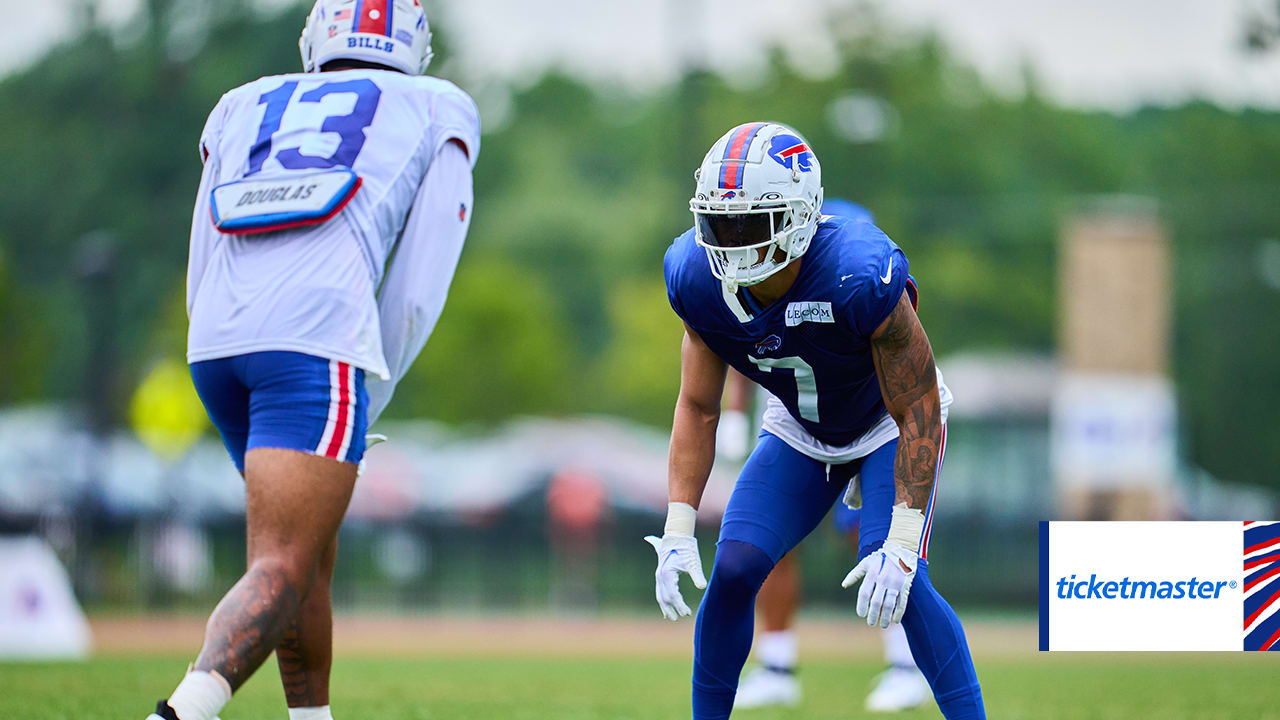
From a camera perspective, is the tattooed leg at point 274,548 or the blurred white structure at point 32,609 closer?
the tattooed leg at point 274,548

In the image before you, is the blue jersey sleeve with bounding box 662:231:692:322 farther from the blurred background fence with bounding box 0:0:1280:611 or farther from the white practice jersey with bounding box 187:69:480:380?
the blurred background fence with bounding box 0:0:1280:611

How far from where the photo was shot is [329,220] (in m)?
4.39

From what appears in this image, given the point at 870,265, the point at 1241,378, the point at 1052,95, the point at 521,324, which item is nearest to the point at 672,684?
the point at 870,265

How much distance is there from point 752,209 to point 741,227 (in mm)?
70

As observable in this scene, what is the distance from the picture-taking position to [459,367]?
121ft

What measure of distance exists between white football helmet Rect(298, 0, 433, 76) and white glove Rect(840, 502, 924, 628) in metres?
2.20

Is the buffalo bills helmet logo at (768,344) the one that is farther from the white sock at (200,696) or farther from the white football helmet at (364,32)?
the white sock at (200,696)

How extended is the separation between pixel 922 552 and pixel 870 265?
3.24ft

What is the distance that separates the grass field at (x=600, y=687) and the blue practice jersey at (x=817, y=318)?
2.87 m

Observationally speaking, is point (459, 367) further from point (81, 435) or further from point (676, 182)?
point (676, 182)

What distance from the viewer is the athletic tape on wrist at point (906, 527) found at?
15.6ft

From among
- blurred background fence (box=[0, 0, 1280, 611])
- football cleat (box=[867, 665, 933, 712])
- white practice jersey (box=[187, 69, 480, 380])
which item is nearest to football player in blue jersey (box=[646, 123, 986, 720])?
white practice jersey (box=[187, 69, 480, 380])

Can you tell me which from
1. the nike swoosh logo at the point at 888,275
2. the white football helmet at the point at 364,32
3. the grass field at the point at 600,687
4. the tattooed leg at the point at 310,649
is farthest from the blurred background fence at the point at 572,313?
the tattooed leg at the point at 310,649

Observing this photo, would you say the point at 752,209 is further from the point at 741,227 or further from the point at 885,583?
the point at 885,583
